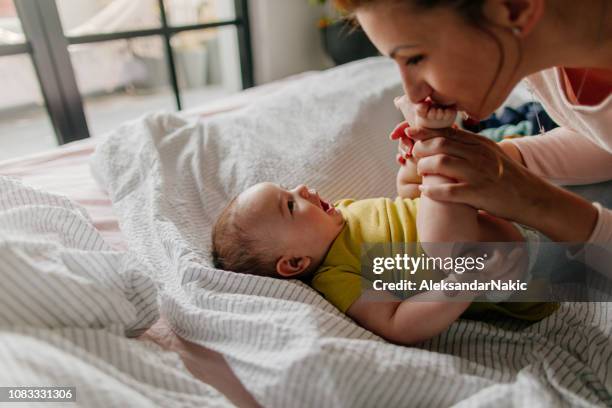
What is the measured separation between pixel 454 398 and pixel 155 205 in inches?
25.5

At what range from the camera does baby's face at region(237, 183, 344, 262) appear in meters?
0.79

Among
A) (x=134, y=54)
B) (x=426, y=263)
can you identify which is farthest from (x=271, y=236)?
(x=134, y=54)

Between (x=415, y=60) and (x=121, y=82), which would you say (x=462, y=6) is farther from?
(x=121, y=82)

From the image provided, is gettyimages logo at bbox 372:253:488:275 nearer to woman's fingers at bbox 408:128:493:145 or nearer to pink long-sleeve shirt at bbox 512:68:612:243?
woman's fingers at bbox 408:128:493:145

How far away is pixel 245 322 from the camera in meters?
0.61

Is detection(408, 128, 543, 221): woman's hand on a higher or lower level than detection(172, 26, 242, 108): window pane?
higher

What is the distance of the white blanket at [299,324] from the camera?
1.80 ft

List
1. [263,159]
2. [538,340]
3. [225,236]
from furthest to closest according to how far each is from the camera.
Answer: [263,159], [225,236], [538,340]

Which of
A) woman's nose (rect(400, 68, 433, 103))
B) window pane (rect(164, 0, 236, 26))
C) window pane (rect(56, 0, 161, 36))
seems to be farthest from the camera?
window pane (rect(164, 0, 236, 26))

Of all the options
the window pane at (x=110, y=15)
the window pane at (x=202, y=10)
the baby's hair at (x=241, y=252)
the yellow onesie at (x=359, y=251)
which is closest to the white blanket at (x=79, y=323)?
the baby's hair at (x=241, y=252)

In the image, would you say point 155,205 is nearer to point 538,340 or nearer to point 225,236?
point 225,236

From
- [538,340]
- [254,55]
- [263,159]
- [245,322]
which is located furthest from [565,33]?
[254,55]

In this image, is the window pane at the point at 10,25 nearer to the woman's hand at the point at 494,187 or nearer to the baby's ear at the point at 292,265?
the baby's ear at the point at 292,265

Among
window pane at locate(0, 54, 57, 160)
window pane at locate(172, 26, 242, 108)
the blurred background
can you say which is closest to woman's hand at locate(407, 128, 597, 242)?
the blurred background
